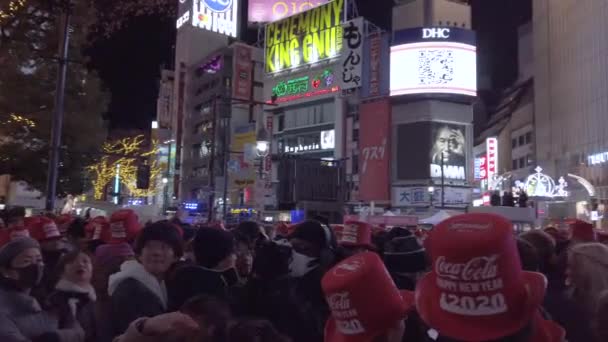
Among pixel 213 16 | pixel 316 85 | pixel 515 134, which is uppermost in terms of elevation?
pixel 213 16

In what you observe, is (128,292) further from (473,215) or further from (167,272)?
(473,215)

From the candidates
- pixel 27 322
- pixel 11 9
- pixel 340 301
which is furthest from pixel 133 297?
pixel 11 9

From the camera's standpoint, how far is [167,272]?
14.7 ft

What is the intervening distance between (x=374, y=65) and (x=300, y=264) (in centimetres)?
5610

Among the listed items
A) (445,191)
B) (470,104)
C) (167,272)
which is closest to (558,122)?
(470,104)

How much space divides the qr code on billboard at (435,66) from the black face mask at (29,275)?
53.9 metres

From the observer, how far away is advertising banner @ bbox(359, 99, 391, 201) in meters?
57.3

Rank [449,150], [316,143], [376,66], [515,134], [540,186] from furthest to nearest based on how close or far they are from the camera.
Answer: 1. [515,134]
2. [316,143]
3. [376,66]
4. [449,150]
5. [540,186]

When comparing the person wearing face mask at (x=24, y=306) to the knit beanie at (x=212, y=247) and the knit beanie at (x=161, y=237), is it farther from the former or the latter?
the knit beanie at (x=212, y=247)

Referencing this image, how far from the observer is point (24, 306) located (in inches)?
150

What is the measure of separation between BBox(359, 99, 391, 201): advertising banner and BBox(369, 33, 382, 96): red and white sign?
1.38 meters

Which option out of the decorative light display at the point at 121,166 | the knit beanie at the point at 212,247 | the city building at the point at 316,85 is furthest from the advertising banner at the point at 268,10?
the knit beanie at the point at 212,247

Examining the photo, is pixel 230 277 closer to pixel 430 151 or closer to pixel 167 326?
pixel 167 326

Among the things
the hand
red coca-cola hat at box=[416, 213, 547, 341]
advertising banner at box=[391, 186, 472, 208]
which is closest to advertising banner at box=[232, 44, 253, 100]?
advertising banner at box=[391, 186, 472, 208]
